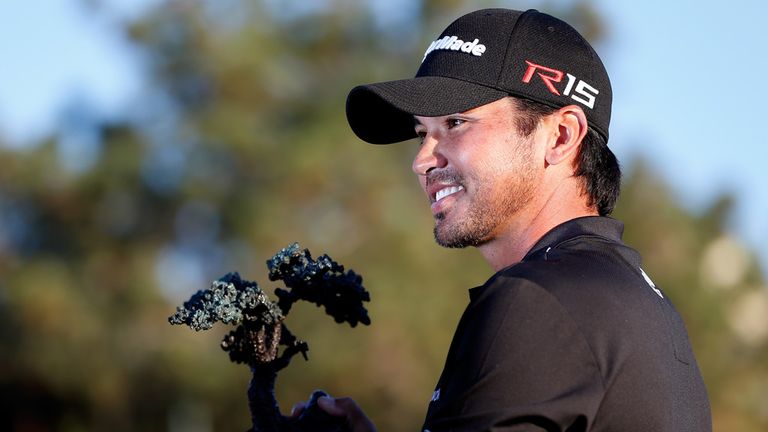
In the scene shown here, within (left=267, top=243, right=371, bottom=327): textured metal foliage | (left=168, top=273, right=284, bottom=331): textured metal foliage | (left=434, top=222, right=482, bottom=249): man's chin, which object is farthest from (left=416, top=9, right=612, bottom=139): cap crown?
(left=168, top=273, right=284, bottom=331): textured metal foliage

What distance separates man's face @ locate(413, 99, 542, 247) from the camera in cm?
286

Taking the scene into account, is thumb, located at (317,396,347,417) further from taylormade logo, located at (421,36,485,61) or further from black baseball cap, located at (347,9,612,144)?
taylormade logo, located at (421,36,485,61)

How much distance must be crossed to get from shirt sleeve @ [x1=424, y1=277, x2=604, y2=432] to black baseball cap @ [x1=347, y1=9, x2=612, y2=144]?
68cm

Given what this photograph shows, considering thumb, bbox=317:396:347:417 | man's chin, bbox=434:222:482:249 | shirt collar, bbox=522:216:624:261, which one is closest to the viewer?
shirt collar, bbox=522:216:624:261

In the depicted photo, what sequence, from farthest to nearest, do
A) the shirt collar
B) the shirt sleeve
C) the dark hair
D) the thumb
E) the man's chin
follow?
the dark hair → the man's chin → the thumb → the shirt collar → the shirt sleeve

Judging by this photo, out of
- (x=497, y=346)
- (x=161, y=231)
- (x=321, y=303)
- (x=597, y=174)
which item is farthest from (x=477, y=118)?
(x=161, y=231)

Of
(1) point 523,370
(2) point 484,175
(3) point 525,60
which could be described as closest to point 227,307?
(2) point 484,175

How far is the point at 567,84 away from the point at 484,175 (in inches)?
12.1

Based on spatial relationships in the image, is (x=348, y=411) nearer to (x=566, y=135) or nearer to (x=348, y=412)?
(x=348, y=412)

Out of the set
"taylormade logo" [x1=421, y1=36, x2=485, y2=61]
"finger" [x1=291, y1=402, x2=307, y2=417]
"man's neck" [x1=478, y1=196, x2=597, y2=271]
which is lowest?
"finger" [x1=291, y1=402, x2=307, y2=417]

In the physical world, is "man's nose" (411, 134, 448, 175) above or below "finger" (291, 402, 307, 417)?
above

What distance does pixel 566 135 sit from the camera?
9.67ft

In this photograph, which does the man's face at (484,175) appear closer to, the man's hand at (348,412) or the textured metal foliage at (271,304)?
the textured metal foliage at (271,304)

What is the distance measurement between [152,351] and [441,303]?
518 centimetres
